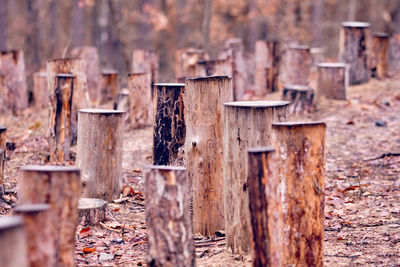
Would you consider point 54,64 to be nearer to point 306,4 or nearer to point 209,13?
point 209,13

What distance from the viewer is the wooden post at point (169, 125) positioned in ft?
18.0

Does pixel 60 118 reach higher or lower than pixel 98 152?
higher

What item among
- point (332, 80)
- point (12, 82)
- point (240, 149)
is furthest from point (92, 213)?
point (332, 80)

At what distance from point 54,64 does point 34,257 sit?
5.62 m

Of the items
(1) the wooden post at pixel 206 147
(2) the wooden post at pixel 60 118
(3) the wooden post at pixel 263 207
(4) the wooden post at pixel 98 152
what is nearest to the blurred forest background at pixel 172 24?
(2) the wooden post at pixel 60 118

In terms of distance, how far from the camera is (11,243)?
2297mm

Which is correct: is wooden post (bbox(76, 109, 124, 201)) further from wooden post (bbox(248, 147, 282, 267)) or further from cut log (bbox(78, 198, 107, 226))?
wooden post (bbox(248, 147, 282, 267))

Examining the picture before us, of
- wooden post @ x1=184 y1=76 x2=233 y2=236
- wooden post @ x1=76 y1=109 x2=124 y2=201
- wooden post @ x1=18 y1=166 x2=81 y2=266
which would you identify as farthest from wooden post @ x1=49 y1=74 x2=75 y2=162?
wooden post @ x1=18 y1=166 x2=81 y2=266

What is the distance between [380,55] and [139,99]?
5609mm

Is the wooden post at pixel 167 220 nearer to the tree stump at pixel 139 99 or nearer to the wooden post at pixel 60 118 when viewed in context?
the wooden post at pixel 60 118

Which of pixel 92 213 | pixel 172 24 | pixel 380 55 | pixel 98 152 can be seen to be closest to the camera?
pixel 92 213

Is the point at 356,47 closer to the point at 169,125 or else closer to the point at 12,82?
the point at 169,125

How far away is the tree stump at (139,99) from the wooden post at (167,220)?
5081mm

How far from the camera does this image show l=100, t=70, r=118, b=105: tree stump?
10.2 metres
